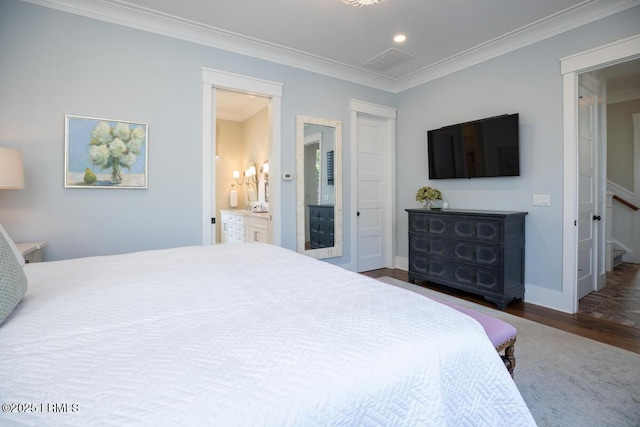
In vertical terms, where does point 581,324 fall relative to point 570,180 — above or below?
below

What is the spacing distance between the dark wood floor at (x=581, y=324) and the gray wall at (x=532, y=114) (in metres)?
0.30

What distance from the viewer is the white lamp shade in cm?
208

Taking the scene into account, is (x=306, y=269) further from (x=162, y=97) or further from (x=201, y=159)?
(x=162, y=97)

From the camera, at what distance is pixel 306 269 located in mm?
1606

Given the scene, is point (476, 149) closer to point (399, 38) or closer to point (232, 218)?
point (399, 38)

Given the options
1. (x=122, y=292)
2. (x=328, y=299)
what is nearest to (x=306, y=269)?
(x=328, y=299)

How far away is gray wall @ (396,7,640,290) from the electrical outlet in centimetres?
4

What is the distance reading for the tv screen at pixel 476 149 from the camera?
133 inches

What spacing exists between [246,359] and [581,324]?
326 cm

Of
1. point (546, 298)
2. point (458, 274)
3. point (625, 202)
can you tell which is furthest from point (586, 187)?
point (625, 202)

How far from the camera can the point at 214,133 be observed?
334 cm

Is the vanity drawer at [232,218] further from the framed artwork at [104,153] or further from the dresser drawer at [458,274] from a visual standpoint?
the dresser drawer at [458,274]

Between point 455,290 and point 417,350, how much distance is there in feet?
10.6

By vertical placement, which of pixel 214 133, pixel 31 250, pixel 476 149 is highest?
pixel 214 133
